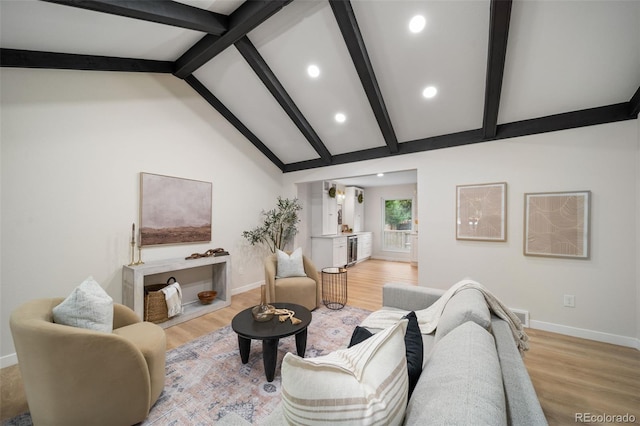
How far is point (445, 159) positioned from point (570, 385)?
2744 mm

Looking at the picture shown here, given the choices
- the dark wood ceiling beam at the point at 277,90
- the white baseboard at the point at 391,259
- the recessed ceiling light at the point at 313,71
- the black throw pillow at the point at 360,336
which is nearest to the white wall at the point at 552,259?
the dark wood ceiling beam at the point at 277,90

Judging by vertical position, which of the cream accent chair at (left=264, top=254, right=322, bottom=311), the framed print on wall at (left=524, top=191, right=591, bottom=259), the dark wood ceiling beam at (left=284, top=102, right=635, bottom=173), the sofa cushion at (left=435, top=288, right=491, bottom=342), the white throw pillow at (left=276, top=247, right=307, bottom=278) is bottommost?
the cream accent chair at (left=264, top=254, right=322, bottom=311)

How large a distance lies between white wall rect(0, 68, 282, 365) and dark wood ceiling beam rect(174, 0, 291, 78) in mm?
501

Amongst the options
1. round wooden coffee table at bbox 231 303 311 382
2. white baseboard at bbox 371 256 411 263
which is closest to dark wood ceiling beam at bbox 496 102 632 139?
round wooden coffee table at bbox 231 303 311 382

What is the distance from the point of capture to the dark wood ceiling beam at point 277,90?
3.05 m

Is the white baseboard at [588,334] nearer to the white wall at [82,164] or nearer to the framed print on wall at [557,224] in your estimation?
the framed print on wall at [557,224]

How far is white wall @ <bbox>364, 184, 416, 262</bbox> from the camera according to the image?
779cm

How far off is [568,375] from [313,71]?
4119mm

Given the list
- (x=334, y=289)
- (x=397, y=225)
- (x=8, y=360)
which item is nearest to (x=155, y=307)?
(x=8, y=360)

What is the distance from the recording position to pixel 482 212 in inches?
131

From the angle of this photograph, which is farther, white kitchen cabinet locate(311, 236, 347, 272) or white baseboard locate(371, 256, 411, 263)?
white baseboard locate(371, 256, 411, 263)

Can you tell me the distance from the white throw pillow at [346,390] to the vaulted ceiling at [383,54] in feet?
9.45

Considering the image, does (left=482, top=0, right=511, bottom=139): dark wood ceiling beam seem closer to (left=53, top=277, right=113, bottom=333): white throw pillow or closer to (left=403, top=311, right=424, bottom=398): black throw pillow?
(left=403, top=311, right=424, bottom=398): black throw pillow

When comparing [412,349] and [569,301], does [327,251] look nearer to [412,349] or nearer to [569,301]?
[569,301]
